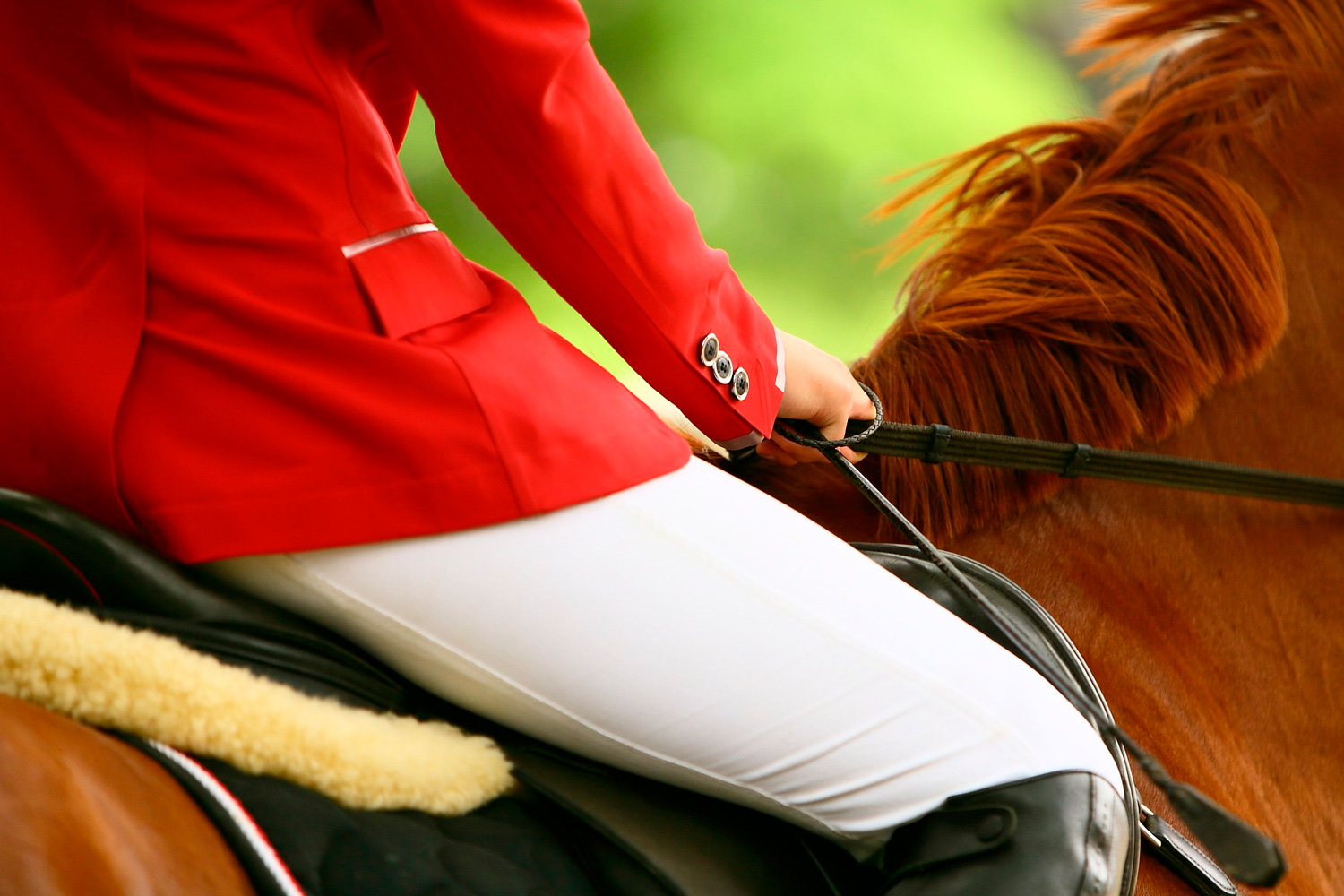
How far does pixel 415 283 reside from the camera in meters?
0.58

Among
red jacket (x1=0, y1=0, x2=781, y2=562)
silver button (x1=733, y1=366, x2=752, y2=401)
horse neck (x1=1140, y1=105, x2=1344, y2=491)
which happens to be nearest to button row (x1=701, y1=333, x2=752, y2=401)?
silver button (x1=733, y1=366, x2=752, y2=401)

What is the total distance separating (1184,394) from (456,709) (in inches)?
29.2

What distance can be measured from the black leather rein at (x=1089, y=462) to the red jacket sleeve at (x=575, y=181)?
246 mm

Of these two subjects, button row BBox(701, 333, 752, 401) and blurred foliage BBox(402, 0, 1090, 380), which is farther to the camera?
blurred foliage BBox(402, 0, 1090, 380)

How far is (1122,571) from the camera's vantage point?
93 cm

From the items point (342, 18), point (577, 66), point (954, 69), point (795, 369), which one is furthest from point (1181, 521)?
point (954, 69)

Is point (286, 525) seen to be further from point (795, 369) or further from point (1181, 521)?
point (1181, 521)

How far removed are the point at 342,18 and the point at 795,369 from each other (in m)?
0.40

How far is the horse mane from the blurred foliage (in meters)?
2.77

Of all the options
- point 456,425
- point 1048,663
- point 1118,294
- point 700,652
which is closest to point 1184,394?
point 1118,294

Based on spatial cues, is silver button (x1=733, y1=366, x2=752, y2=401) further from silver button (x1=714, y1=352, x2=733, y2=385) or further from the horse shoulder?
the horse shoulder

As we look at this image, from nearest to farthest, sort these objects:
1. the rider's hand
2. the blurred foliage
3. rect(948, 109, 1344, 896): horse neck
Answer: the rider's hand < rect(948, 109, 1344, 896): horse neck < the blurred foliage

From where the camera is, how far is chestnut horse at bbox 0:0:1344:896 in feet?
2.96

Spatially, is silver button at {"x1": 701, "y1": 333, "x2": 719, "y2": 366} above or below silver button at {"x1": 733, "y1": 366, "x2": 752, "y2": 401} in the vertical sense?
above
